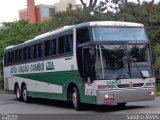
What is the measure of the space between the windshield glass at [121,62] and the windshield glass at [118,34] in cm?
34

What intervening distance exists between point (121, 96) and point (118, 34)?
2.38 m

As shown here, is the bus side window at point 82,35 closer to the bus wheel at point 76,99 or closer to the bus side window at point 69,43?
the bus side window at point 69,43

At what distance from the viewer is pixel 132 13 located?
39.9 m

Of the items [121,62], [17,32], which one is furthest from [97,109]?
[17,32]

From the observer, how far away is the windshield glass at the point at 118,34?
55.2ft

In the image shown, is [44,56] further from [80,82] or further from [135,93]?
[135,93]

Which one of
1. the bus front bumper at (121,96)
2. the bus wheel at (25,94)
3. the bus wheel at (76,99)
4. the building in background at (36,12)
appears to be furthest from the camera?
the building in background at (36,12)

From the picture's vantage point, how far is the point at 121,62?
54.4ft

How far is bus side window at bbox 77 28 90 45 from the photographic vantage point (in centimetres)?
1708

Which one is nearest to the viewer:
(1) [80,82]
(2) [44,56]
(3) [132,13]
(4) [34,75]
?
(1) [80,82]

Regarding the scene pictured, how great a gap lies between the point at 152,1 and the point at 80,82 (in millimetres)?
26180

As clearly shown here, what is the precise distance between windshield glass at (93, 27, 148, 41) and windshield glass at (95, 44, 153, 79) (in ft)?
1.11

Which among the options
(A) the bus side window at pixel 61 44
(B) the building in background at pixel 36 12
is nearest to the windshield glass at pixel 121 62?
(A) the bus side window at pixel 61 44

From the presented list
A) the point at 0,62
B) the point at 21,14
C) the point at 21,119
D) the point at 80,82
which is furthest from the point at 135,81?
the point at 21,14
